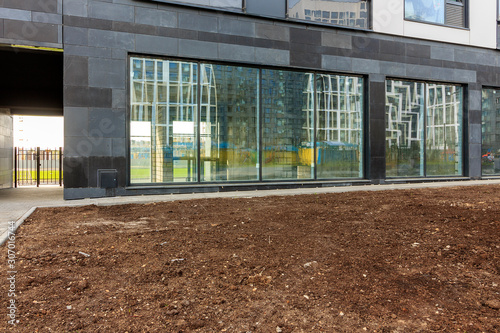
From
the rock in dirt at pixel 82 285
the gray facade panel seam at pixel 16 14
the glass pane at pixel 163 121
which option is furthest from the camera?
the glass pane at pixel 163 121

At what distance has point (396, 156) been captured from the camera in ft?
41.2

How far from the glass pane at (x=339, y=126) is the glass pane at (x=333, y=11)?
6.36 feet

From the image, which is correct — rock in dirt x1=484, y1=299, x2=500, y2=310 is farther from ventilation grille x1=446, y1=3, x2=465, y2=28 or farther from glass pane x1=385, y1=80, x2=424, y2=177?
ventilation grille x1=446, y1=3, x2=465, y2=28

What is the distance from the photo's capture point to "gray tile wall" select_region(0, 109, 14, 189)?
1420 cm

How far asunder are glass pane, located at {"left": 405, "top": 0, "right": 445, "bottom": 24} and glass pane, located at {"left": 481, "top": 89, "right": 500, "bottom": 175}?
12.6 ft

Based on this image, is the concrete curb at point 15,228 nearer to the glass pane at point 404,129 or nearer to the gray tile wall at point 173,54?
the gray tile wall at point 173,54

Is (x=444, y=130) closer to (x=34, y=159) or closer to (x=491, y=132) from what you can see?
(x=491, y=132)

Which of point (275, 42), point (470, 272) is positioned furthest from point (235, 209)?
point (275, 42)

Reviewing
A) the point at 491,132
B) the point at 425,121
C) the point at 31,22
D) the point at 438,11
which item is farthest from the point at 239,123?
the point at 491,132

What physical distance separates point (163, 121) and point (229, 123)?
2.08 metres

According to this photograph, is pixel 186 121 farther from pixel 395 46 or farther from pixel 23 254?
pixel 395 46

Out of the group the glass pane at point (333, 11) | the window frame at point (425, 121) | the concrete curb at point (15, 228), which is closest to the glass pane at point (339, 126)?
the window frame at point (425, 121)

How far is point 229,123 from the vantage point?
1071 centimetres

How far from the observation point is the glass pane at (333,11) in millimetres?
11180
